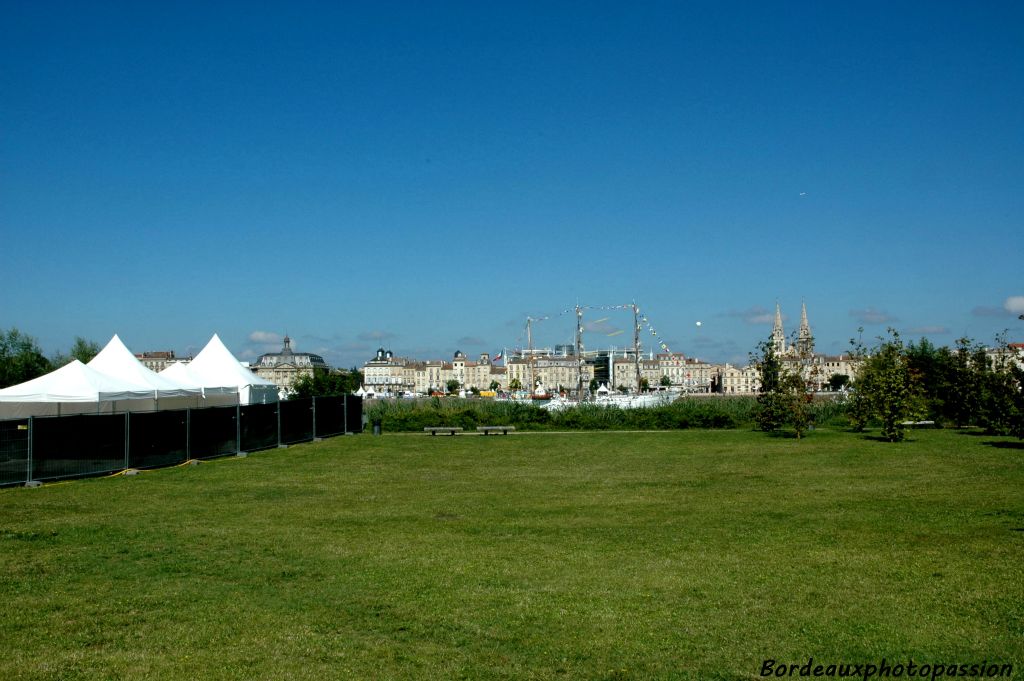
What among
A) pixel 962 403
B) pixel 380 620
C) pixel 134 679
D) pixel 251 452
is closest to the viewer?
pixel 134 679

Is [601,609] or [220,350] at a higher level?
[220,350]

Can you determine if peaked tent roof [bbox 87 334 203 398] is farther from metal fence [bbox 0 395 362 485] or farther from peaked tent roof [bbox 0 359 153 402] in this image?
metal fence [bbox 0 395 362 485]

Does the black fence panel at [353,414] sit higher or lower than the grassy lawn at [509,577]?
higher

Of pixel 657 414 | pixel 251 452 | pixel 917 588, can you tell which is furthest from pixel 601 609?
pixel 657 414

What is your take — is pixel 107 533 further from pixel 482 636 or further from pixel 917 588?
Result: pixel 917 588

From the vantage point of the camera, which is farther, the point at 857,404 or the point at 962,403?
the point at 962,403

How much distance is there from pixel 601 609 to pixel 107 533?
7.49m

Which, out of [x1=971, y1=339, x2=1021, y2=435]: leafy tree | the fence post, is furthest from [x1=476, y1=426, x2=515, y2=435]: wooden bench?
[x1=971, y1=339, x2=1021, y2=435]: leafy tree

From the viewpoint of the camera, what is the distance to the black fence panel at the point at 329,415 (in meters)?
32.1

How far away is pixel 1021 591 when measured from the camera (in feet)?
27.0

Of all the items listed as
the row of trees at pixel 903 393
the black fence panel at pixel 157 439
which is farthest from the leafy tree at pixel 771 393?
the black fence panel at pixel 157 439

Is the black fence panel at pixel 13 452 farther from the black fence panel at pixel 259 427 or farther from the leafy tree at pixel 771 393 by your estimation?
the leafy tree at pixel 771 393

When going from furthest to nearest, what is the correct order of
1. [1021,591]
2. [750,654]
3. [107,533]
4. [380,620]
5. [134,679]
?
[107,533], [1021,591], [380,620], [750,654], [134,679]

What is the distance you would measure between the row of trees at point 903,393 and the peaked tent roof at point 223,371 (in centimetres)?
2136
